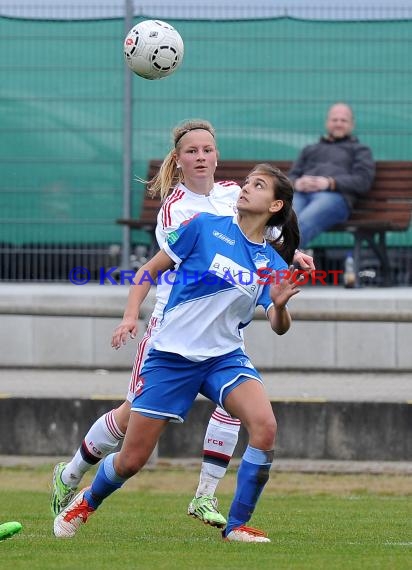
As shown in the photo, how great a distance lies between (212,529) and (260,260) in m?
1.65

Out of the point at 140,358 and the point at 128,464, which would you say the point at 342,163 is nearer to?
the point at 140,358

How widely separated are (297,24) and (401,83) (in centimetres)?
127

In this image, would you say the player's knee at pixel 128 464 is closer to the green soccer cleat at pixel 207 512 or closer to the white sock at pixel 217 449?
the green soccer cleat at pixel 207 512

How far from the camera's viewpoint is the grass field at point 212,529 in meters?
6.39

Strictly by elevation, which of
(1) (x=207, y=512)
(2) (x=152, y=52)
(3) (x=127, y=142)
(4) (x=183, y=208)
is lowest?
(1) (x=207, y=512)

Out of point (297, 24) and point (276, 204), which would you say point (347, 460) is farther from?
point (297, 24)

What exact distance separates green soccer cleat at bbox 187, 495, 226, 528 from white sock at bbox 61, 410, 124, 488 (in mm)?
556

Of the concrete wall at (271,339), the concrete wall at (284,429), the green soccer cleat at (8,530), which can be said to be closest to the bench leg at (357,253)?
the concrete wall at (271,339)

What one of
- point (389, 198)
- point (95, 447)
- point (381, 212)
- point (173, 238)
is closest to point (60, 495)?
point (95, 447)

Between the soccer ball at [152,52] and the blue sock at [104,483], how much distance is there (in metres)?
2.90

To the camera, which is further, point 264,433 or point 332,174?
point 332,174

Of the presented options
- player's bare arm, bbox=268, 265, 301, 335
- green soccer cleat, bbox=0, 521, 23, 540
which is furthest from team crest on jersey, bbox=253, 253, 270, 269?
green soccer cleat, bbox=0, 521, 23, 540

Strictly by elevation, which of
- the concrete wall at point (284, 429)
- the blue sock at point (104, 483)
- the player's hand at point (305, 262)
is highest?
the player's hand at point (305, 262)

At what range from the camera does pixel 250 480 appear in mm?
7133
